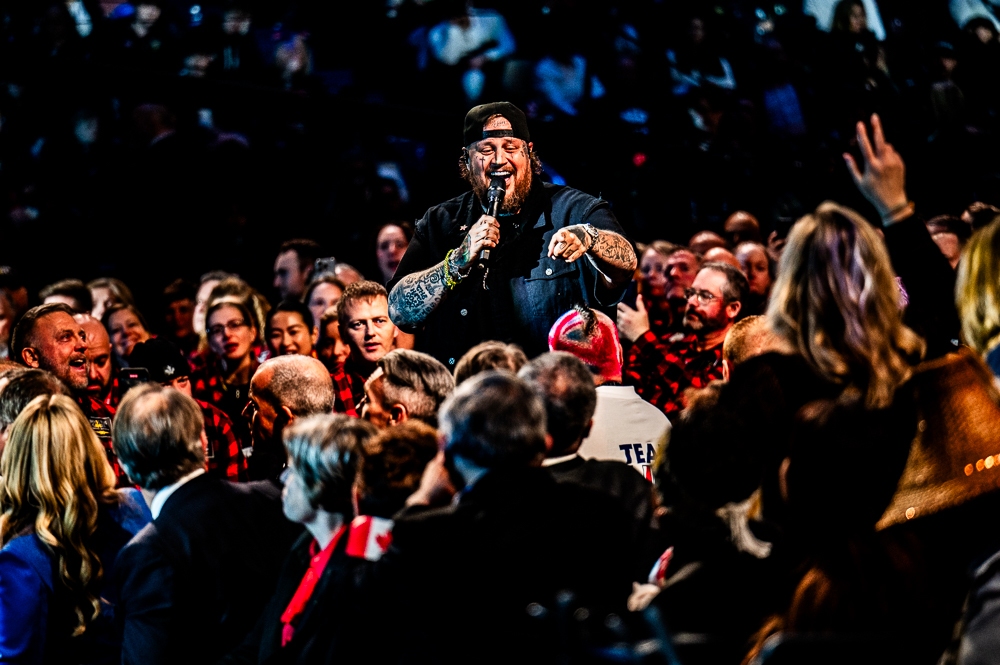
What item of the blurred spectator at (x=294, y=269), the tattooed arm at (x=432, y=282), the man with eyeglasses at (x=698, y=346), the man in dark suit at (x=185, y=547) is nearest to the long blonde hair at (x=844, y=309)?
the tattooed arm at (x=432, y=282)

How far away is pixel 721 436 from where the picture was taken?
242 centimetres

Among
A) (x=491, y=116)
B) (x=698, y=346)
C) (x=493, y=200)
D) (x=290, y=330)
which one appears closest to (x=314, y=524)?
(x=493, y=200)

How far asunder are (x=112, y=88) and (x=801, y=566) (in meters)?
7.31

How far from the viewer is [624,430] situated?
3658 mm

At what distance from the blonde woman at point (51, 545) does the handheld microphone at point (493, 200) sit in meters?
1.49

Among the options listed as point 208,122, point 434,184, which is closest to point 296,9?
point 208,122

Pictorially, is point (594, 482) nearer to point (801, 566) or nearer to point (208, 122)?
point (801, 566)

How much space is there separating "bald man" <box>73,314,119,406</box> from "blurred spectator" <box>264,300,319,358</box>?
0.86m

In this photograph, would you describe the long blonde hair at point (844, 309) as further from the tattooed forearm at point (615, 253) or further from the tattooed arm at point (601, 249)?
the tattooed forearm at point (615, 253)

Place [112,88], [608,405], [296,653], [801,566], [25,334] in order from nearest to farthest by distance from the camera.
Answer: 1. [801,566]
2. [296,653]
3. [608,405]
4. [25,334]
5. [112,88]

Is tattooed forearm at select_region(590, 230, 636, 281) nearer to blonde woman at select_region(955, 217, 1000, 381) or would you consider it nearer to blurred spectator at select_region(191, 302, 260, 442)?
blonde woman at select_region(955, 217, 1000, 381)

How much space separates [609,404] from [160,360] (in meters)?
2.67

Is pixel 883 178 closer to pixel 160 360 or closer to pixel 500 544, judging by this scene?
pixel 500 544

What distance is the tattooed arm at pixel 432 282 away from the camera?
13.0 ft
